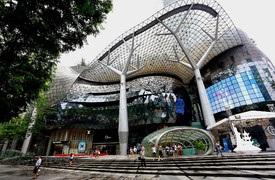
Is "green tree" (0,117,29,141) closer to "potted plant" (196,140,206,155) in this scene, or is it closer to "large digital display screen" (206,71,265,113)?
"potted plant" (196,140,206,155)

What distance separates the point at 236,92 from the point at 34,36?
3455 centimetres

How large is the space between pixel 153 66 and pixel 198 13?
1597 cm

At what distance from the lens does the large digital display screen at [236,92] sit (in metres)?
26.3

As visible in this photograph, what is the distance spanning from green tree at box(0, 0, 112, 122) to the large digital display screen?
27191 mm

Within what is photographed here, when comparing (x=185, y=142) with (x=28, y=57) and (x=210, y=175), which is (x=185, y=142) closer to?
(x=210, y=175)

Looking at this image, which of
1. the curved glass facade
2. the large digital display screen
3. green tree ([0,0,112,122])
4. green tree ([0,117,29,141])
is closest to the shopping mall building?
the large digital display screen

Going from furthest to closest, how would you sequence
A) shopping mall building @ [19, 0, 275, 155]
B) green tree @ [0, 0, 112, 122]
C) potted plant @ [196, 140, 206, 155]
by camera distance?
shopping mall building @ [19, 0, 275, 155] → potted plant @ [196, 140, 206, 155] → green tree @ [0, 0, 112, 122]

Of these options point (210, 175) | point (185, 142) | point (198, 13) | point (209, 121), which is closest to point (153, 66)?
point (198, 13)

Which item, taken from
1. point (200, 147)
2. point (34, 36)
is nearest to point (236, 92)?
point (200, 147)

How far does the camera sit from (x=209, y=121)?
20.2m

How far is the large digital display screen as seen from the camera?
2627cm

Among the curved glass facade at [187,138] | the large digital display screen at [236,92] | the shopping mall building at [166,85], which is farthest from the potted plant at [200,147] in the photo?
the large digital display screen at [236,92]

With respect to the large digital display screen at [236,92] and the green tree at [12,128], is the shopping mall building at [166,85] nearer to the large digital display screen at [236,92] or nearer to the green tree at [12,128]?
the large digital display screen at [236,92]

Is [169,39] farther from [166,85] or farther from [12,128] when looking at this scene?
[12,128]
